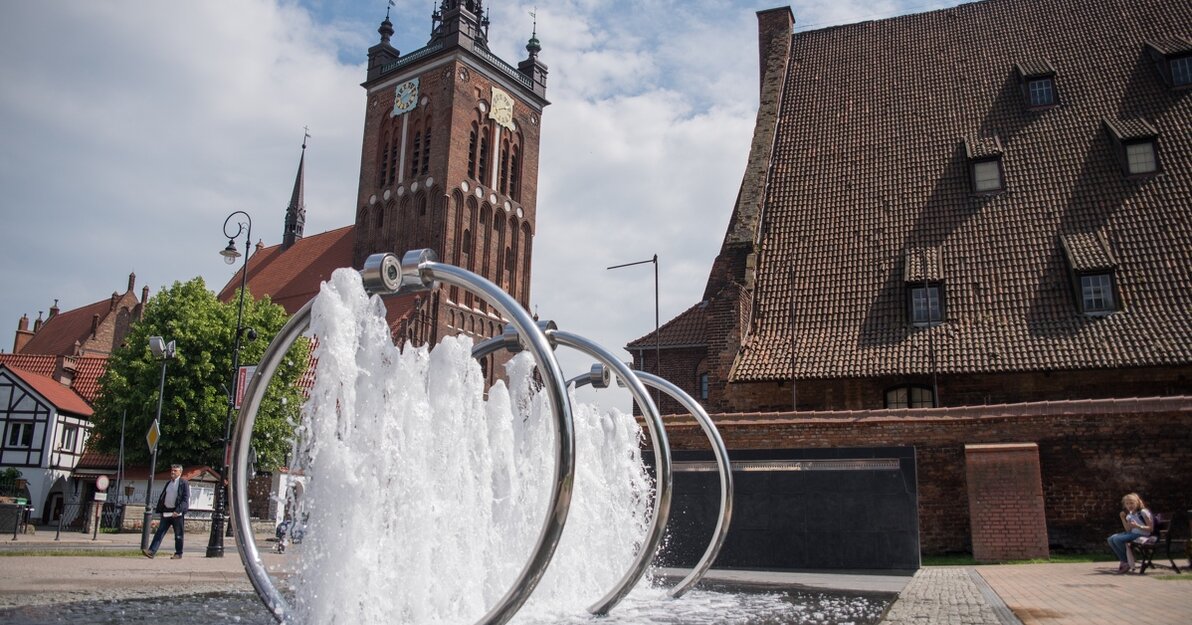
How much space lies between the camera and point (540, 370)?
568cm

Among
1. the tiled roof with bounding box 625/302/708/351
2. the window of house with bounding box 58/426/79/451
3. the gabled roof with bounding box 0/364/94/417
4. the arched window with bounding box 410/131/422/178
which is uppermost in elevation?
the arched window with bounding box 410/131/422/178

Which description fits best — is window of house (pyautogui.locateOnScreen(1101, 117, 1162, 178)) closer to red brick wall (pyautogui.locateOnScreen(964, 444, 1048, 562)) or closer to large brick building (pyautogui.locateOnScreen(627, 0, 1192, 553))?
large brick building (pyautogui.locateOnScreen(627, 0, 1192, 553))

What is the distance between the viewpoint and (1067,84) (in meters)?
23.6

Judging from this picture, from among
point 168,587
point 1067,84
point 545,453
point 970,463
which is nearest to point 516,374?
point 545,453

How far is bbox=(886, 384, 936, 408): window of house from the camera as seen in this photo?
1912cm

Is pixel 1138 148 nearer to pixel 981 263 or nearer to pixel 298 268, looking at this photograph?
pixel 981 263

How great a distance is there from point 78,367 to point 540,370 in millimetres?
51494

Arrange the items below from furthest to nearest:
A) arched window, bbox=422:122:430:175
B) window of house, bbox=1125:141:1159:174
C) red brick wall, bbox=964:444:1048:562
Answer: arched window, bbox=422:122:430:175
window of house, bbox=1125:141:1159:174
red brick wall, bbox=964:444:1048:562

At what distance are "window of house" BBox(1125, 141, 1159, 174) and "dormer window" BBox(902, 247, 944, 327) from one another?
545cm

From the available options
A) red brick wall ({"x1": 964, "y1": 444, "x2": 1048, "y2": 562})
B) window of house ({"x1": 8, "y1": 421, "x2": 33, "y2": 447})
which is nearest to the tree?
window of house ({"x1": 8, "y1": 421, "x2": 33, "y2": 447})

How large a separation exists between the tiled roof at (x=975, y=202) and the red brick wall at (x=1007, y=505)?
3.50m

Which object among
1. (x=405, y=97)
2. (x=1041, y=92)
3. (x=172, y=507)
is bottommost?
(x=172, y=507)

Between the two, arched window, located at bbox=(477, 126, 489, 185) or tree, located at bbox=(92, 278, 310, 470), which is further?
arched window, located at bbox=(477, 126, 489, 185)

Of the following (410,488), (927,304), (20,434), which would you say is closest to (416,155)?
(20,434)
